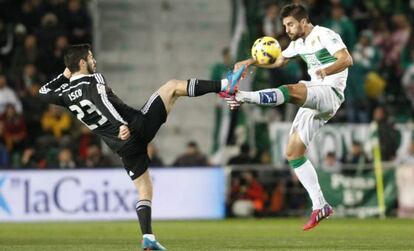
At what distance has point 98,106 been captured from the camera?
11391 mm

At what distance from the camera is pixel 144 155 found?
11.7 m

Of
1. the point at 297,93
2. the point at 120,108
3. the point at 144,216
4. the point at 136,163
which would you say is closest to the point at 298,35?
the point at 297,93

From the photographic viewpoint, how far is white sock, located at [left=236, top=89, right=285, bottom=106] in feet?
39.0

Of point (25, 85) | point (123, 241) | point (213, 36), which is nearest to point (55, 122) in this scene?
point (25, 85)

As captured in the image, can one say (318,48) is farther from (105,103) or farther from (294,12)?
(105,103)

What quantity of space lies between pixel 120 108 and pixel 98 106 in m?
0.25

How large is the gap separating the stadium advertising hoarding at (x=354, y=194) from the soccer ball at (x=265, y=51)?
764cm

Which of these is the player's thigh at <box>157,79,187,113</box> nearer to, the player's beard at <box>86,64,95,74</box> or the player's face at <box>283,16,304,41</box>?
the player's beard at <box>86,64,95,74</box>

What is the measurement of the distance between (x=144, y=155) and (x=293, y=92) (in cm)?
182

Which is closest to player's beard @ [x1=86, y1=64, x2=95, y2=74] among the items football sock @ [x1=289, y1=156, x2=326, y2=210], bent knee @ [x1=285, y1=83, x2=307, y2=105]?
bent knee @ [x1=285, y1=83, x2=307, y2=105]

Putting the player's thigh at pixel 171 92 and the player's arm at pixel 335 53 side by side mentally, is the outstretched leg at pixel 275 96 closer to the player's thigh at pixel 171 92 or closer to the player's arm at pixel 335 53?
the player's arm at pixel 335 53

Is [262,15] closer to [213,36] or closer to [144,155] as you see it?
[213,36]

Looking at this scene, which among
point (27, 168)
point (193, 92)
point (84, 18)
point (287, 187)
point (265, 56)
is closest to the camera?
point (193, 92)

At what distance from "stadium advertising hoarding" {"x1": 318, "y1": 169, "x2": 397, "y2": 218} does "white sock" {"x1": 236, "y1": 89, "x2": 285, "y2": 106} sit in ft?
26.7
